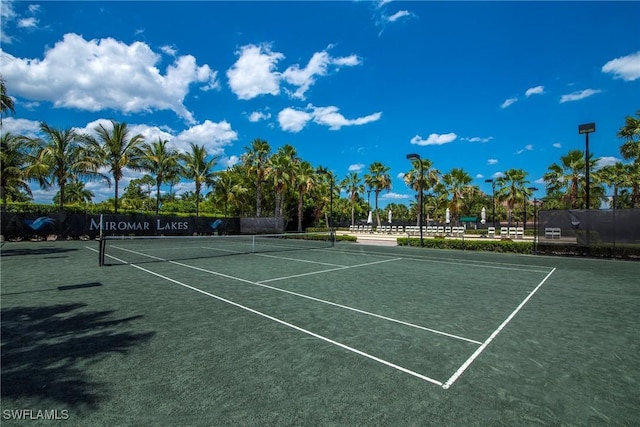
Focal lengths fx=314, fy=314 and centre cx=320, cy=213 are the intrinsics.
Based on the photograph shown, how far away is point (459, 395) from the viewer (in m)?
3.59

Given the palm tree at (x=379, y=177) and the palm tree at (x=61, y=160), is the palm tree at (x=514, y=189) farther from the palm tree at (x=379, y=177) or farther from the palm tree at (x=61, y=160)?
the palm tree at (x=61, y=160)

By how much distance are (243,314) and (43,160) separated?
1163 inches

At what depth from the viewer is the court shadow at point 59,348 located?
3562 mm

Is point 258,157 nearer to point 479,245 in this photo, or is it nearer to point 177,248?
point 177,248

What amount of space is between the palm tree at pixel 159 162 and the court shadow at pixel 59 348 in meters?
29.4

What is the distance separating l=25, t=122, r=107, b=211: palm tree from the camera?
84.0ft

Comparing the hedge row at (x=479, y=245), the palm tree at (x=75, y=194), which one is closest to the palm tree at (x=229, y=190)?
the hedge row at (x=479, y=245)

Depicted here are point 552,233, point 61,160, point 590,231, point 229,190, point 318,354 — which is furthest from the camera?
point 229,190

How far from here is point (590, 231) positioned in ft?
57.2

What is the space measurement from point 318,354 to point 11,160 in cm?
2981

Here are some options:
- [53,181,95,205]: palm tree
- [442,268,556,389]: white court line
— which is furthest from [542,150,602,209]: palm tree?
[53,181,95,205]: palm tree

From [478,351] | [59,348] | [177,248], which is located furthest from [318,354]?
[177,248]

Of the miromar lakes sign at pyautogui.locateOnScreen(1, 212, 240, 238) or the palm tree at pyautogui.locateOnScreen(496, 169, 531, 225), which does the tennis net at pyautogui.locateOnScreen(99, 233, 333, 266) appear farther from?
the palm tree at pyautogui.locateOnScreen(496, 169, 531, 225)

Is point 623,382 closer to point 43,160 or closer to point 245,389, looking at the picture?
point 245,389
